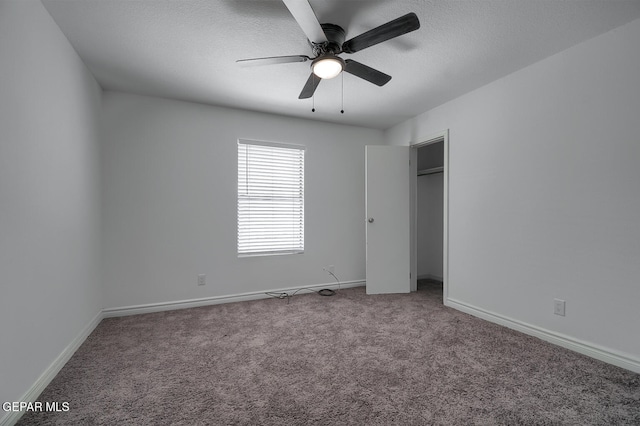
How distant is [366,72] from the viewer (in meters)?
2.13

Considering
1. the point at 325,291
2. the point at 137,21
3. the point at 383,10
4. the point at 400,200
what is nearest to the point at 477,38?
the point at 383,10

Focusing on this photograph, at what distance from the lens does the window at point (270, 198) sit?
365 centimetres

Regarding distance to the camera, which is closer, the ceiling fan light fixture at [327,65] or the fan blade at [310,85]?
the ceiling fan light fixture at [327,65]

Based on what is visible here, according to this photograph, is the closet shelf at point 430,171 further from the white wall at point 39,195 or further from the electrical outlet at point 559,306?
the white wall at point 39,195

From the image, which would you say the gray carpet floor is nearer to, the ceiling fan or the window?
the window

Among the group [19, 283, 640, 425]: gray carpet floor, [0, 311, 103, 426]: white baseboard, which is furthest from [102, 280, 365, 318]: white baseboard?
[0, 311, 103, 426]: white baseboard

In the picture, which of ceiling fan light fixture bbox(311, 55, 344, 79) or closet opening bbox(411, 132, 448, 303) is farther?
closet opening bbox(411, 132, 448, 303)

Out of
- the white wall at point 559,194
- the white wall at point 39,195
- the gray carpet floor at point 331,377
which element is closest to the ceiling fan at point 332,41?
the white wall at point 39,195

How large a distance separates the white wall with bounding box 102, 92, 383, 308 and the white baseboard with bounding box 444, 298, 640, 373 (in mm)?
2014

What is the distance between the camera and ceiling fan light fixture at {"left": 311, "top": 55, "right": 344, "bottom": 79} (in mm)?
1904

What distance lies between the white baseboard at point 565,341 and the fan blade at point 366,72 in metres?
2.53

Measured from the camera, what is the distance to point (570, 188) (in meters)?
2.27

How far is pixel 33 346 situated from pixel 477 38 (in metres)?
3.65

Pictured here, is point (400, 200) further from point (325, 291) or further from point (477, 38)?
point (477, 38)
